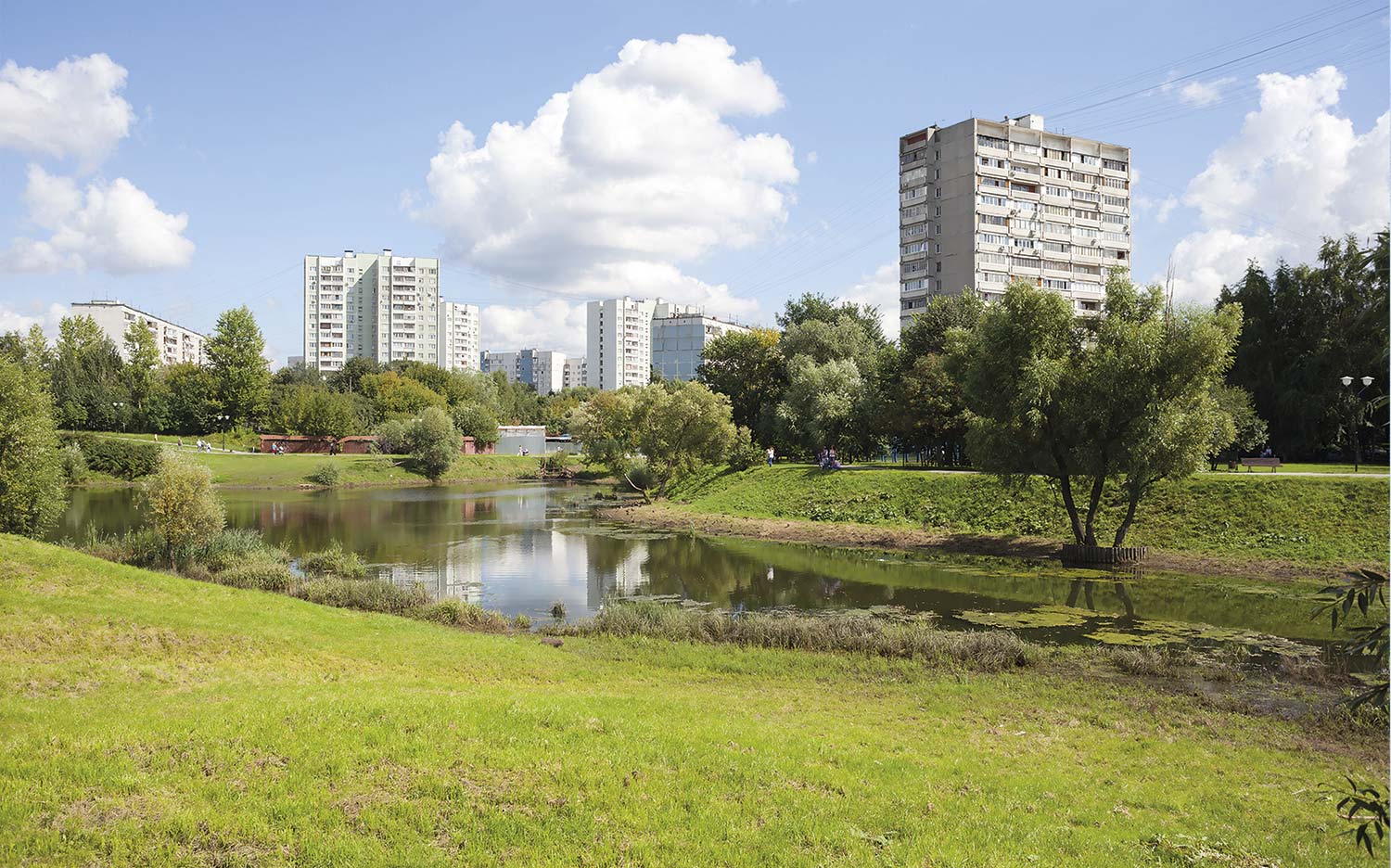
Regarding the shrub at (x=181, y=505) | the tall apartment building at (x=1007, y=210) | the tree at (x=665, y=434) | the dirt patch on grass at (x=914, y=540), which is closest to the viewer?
the shrub at (x=181, y=505)

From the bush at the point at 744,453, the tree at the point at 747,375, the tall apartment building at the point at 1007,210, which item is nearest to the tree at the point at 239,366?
the tree at the point at 747,375

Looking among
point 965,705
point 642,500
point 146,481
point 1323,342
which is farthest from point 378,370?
point 965,705

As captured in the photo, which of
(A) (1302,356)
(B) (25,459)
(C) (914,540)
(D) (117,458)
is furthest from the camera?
(D) (117,458)

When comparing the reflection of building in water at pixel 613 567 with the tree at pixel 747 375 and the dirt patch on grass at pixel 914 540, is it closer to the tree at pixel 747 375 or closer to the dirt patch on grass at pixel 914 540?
the dirt patch on grass at pixel 914 540

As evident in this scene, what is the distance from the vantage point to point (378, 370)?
137m

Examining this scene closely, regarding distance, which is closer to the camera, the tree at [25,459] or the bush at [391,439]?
the tree at [25,459]

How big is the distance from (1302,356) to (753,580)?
1664 inches

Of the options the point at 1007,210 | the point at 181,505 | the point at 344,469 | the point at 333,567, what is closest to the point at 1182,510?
the point at 333,567

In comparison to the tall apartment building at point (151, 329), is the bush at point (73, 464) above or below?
below

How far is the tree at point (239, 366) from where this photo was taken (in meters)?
102

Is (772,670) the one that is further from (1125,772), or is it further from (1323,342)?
(1323,342)

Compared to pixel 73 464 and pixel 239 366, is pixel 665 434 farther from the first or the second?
pixel 239 366

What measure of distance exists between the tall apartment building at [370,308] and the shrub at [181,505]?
150 metres

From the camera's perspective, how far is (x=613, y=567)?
34.6 meters
